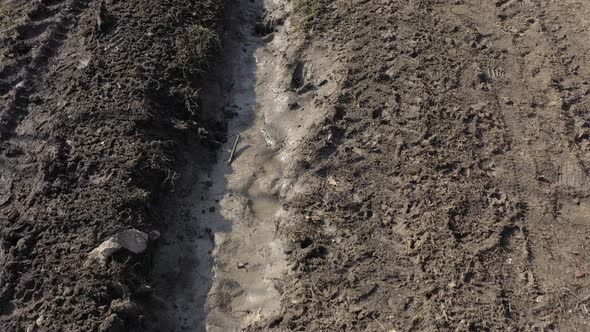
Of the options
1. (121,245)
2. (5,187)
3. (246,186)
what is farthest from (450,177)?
(5,187)

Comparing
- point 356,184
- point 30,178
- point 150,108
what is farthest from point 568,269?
point 30,178

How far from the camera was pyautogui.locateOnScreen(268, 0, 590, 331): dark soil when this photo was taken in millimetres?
3611

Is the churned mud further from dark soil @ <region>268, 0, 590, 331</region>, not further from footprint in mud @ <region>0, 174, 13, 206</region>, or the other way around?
footprint in mud @ <region>0, 174, 13, 206</region>

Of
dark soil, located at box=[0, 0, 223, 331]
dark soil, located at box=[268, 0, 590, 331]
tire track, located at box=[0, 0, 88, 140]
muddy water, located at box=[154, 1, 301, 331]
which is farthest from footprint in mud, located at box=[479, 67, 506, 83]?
tire track, located at box=[0, 0, 88, 140]

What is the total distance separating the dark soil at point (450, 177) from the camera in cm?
361

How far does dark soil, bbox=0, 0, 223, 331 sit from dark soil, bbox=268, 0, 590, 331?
3.69ft

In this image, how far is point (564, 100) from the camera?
4.59 metres

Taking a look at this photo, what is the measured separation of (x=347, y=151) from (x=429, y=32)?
1625 mm

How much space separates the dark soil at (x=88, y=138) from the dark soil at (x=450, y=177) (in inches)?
44.2

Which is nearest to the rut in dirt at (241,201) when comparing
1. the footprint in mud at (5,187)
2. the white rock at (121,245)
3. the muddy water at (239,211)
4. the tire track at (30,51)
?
the muddy water at (239,211)

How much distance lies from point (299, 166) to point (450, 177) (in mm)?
1200

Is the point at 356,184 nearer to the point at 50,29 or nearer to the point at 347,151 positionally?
the point at 347,151

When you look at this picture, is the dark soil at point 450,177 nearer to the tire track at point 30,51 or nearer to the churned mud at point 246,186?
the churned mud at point 246,186

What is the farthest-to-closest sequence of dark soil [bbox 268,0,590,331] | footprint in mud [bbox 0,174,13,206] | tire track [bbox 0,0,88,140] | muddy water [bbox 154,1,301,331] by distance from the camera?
1. tire track [bbox 0,0,88,140]
2. footprint in mud [bbox 0,174,13,206]
3. muddy water [bbox 154,1,301,331]
4. dark soil [bbox 268,0,590,331]
